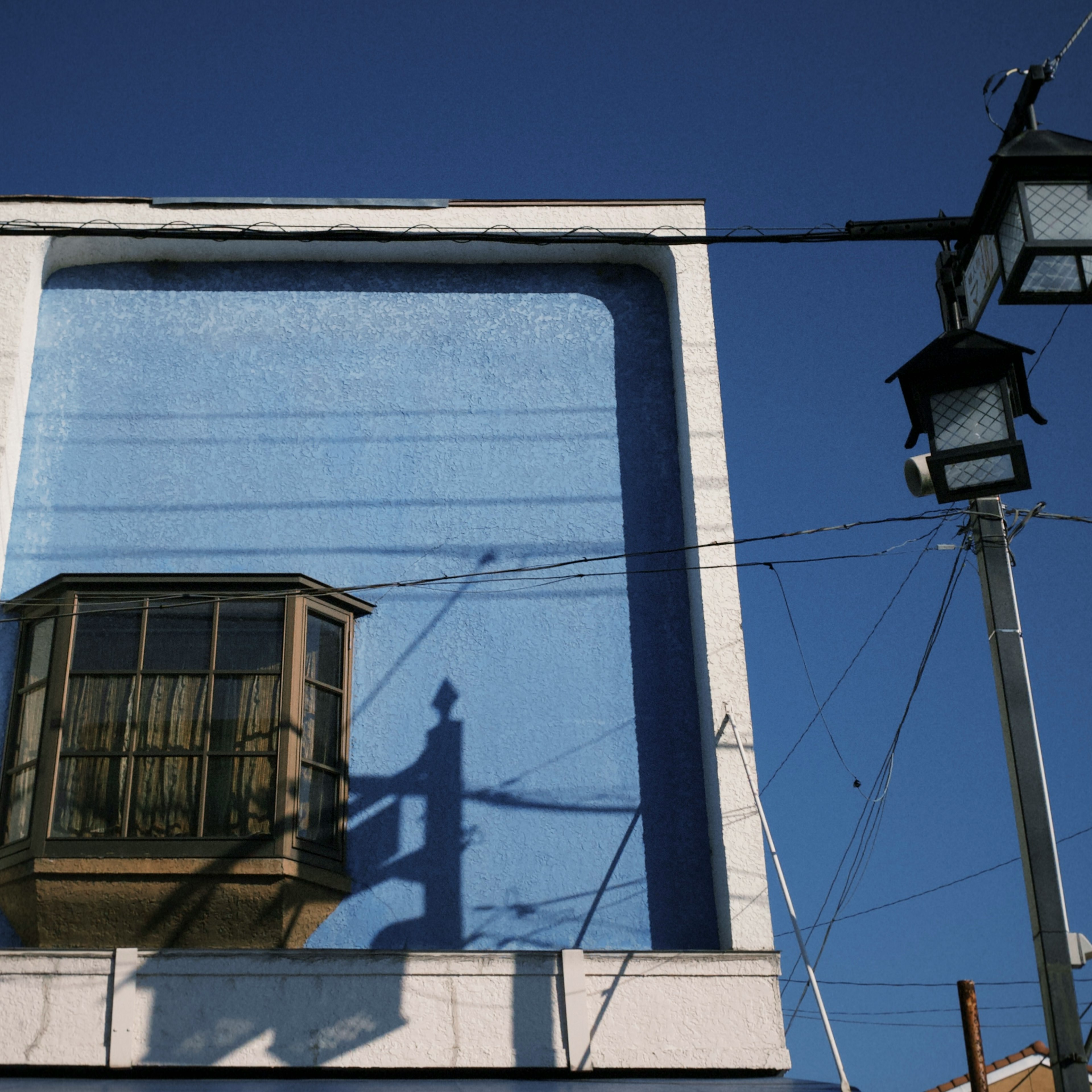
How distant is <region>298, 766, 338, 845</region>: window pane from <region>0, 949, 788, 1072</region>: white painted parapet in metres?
0.86

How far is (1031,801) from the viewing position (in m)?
6.79

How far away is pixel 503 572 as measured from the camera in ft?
34.2

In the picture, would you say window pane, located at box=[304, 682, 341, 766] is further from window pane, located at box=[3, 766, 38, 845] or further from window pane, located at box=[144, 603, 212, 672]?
window pane, located at box=[3, 766, 38, 845]

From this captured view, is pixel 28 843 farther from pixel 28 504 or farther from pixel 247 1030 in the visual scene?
pixel 28 504

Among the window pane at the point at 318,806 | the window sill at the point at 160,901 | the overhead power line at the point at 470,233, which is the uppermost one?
the overhead power line at the point at 470,233

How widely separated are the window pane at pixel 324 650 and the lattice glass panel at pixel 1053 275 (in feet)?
19.1

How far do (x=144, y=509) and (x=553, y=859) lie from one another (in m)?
4.08

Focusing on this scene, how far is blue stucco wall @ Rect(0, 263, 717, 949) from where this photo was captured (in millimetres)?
9570

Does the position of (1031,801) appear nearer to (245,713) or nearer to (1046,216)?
(1046,216)

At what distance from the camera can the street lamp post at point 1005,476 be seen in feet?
21.5

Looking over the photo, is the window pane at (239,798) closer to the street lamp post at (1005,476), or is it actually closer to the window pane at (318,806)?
the window pane at (318,806)

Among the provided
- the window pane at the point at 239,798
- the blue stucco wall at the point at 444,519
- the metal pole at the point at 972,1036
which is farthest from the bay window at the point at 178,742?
the metal pole at the point at 972,1036

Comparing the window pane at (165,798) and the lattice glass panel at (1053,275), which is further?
the window pane at (165,798)

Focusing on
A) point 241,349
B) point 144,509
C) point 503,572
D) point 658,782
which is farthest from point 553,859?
point 241,349
